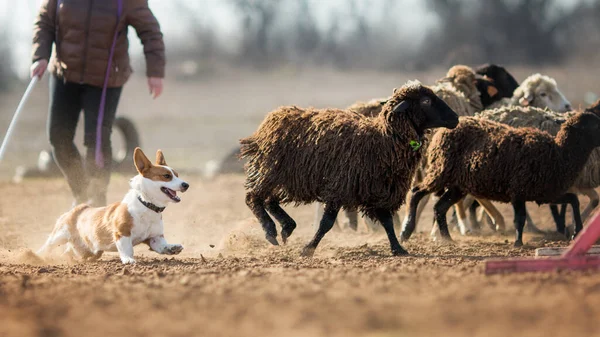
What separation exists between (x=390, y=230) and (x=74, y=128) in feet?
11.8

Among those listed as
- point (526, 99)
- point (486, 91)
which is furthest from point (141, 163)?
point (526, 99)

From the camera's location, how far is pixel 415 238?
11273 millimetres

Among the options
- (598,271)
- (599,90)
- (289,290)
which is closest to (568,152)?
(598,271)

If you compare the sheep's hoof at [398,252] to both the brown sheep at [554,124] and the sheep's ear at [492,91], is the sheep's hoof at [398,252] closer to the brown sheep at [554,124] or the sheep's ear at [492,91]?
the brown sheep at [554,124]

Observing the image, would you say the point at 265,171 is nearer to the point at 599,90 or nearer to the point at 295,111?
the point at 295,111

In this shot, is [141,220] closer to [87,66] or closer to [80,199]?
[80,199]

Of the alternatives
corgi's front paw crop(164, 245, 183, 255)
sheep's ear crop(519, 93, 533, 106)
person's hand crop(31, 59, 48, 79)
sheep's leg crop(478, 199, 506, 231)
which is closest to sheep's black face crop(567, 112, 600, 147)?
sheep's leg crop(478, 199, 506, 231)

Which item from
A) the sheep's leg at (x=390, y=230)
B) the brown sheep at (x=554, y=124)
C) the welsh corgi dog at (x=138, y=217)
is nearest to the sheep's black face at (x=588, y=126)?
the brown sheep at (x=554, y=124)

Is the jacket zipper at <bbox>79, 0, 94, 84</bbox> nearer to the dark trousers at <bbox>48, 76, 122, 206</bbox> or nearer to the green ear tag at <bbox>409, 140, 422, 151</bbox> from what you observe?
the dark trousers at <bbox>48, 76, 122, 206</bbox>

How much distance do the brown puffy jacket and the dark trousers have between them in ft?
0.48

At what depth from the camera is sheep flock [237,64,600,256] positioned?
8.99m

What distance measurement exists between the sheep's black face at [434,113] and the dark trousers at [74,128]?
340cm

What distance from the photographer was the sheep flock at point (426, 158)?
29.5 ft

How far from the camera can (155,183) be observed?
8.75 metres
